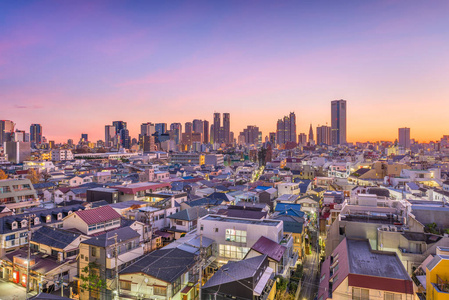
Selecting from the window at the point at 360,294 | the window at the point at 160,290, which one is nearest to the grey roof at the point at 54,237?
the window at the point at 160,290

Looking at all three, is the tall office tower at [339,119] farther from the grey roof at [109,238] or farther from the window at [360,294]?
the window at [360,294]

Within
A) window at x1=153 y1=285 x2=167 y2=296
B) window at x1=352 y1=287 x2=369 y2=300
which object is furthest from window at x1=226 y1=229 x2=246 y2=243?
window at x1=352 y1=287 x2=369 y2=300

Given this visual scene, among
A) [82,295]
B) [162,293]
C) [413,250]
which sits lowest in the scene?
[82,295]

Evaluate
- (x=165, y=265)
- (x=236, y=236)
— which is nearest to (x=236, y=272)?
(x=165, y=265)

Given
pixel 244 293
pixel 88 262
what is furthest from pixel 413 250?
pixel 88 262

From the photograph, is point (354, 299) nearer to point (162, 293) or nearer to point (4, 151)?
point (162, 293)

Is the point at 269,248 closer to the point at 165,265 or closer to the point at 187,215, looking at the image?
the point at 165,265
